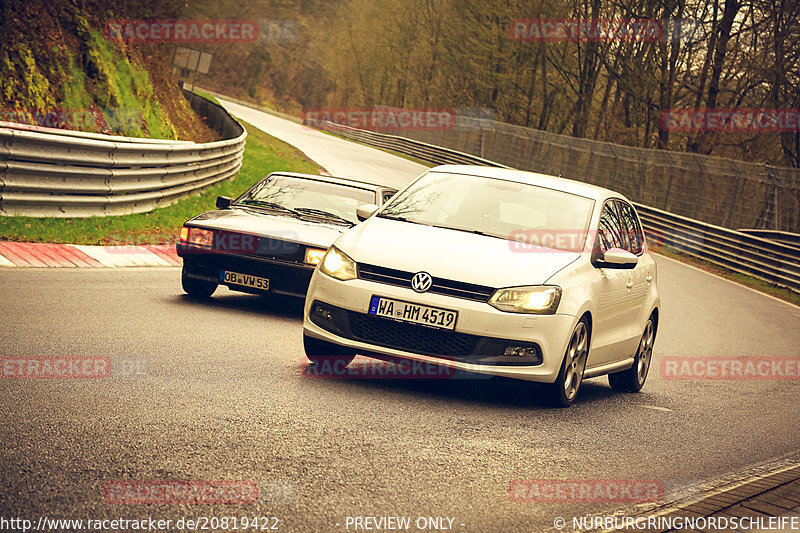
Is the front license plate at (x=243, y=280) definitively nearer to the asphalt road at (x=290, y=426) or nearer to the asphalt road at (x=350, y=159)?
the asphalt road at (x=290, y=426)

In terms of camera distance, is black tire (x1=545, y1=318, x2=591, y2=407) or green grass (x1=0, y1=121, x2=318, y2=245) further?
green grass (x1=0, y1=121, x2=318, y2=245)

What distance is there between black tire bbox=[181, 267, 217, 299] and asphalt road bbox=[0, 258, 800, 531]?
0.65ft

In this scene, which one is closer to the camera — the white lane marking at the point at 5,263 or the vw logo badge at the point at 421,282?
the vw logo badge at the point at 421,282

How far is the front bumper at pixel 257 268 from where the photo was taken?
10.5 metres

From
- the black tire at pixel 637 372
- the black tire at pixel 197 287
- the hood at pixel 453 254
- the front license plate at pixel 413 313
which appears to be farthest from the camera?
the black tire at pixel 197 287

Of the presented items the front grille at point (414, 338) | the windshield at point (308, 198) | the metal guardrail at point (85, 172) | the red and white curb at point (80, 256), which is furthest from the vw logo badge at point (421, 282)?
the metal guardrail at point (85, 172)

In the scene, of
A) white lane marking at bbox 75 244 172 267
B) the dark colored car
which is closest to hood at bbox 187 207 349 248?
the dark colored car

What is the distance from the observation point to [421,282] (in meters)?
7.23

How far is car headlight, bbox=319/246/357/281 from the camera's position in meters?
7.50

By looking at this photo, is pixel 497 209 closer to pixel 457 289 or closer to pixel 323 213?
pixel 457 289

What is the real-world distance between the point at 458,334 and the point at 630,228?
129 inches

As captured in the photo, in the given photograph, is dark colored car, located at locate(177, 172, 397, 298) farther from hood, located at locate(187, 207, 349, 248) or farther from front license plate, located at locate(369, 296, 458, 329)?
front license plate, located at locate(369, 296, 458, 329)

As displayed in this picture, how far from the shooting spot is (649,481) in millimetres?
5957

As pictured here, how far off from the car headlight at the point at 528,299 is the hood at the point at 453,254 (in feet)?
0.16
